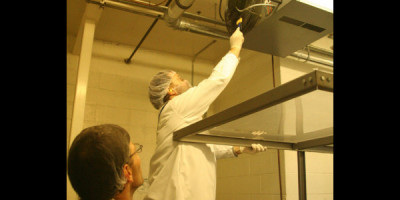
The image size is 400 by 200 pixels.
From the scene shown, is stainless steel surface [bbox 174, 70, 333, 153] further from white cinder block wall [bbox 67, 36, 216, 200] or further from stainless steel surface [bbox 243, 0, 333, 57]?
white cinder block wall [bbox 67, 36, 216, 200]

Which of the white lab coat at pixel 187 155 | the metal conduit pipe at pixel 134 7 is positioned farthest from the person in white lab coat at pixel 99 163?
the metal conduit pipe at pixel 134 7

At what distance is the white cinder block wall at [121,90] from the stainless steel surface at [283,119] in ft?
6.84

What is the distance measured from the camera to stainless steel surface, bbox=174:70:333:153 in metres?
0.79

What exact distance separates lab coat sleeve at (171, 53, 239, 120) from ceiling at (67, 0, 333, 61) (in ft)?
4.67

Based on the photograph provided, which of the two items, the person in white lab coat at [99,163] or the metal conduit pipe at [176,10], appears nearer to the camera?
the person in white lab coat at [99,163]

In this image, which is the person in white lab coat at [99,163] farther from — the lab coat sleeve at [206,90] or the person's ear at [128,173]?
the lab coat sleeve at [206,90]

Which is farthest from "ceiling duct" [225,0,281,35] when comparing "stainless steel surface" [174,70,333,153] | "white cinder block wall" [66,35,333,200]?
"white cinder block wall" [66,35,333,200]

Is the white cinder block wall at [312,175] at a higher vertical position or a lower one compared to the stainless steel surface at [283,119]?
lower

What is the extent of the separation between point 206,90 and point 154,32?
2.05m

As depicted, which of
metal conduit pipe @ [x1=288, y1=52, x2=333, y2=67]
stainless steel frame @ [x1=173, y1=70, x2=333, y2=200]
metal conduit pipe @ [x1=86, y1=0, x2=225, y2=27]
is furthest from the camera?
metal conduit pipe @ [x1=288, y1=52, x2=333, y2=67]

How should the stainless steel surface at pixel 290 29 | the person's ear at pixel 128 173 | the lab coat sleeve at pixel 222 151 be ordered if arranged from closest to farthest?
1. the person's ear at pixel 128 173
2. the stainless steel surface at pixel 290 29
3. the lab coat sleeve at pixel 222 151

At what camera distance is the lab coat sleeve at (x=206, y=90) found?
5.67 ft

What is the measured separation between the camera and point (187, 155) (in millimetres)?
1687

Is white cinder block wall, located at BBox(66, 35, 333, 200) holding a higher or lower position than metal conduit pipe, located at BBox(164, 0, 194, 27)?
lower
